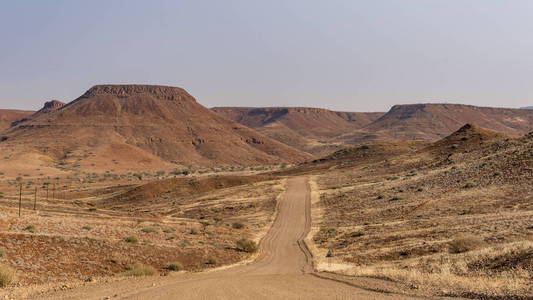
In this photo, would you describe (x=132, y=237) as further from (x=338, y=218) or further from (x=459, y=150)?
(x=459, y=150)

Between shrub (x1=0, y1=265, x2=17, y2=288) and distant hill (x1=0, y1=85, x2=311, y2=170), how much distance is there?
79497 millimetres

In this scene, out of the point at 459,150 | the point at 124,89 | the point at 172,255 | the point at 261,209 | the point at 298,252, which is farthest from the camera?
the point at 124,89

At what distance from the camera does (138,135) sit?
389 ft

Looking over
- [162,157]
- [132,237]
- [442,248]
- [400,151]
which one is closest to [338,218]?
[442,248]

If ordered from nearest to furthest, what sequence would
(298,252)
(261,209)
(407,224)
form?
1. (298,252)
2. (407,224)
3. (261,209)

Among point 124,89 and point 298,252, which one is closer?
point 298,252

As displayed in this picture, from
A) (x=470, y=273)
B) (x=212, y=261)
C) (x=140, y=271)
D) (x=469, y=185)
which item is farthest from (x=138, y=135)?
(x=470, y=273)

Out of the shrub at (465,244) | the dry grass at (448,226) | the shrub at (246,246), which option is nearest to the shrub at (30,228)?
the shrub at (246,246)

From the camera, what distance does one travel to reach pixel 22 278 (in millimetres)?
13562

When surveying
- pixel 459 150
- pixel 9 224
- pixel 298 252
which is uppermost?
pixel 459 150

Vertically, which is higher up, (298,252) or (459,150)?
(459,150)

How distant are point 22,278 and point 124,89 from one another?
142 m

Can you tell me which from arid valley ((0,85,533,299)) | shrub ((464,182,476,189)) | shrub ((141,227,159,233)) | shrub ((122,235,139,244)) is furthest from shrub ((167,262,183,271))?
shrub ((464,182,476,189))

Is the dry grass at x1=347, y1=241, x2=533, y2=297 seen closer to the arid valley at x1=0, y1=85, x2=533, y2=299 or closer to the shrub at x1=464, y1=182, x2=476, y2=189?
the arid valley at x1=0, y1=85, x2=533, y2=299
